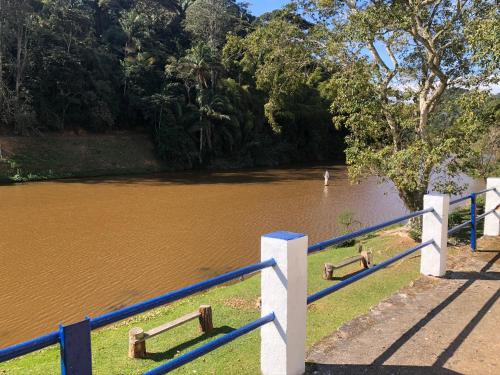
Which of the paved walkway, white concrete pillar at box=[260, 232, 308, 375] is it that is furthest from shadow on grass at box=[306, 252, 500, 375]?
white concrete pillar at box=[260, 232, 308, 375]

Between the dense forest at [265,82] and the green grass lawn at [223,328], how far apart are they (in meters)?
2.76

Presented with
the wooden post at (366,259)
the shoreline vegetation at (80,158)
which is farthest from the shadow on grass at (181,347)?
the shoreline vegetation at (80,158)

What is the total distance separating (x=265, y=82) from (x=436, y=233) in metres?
6.62

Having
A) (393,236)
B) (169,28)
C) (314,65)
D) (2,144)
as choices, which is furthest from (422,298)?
(169,28)

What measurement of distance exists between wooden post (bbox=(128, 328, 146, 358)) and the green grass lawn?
9 cm

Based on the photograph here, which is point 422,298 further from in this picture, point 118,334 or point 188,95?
point 188,95

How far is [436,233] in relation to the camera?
18.5 feet

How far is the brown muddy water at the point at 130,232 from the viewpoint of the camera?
9008 millimetres

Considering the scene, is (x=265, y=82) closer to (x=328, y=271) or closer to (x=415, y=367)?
(x=328, y=271)

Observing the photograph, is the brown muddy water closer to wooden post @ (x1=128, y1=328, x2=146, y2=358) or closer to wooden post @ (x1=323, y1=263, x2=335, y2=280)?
wooden post @ (x1=128, y1=328, x2=146, y2=358)

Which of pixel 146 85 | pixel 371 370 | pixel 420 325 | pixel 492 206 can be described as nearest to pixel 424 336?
pixel 420 325

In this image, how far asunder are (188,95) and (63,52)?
1068 centimetres

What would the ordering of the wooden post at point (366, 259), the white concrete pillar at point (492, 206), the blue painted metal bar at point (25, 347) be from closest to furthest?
the blue painted metal bar at point (25, 347)
the white concrete pillar at point (492, 206)
the wooden post at point (366, 259)

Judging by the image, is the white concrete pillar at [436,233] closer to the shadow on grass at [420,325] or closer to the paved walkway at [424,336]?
the paved walkway at [424,336]
